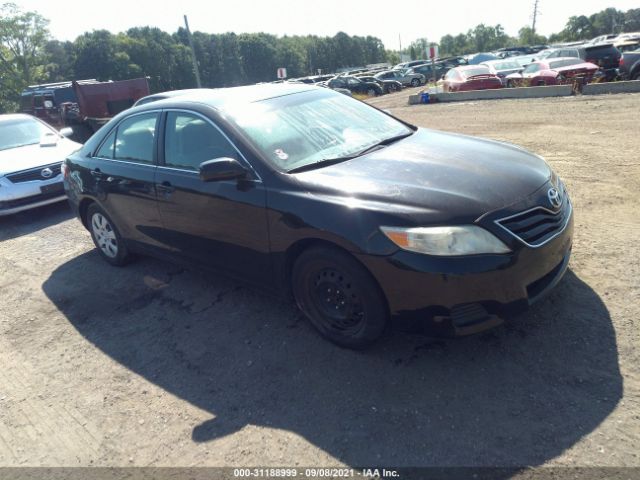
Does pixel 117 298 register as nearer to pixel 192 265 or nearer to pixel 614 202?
pixel 192 265

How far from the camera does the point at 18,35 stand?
54344 millimetres

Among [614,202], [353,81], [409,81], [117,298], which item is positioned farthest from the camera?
[409,81]

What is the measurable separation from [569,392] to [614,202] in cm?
324

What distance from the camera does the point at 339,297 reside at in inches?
121

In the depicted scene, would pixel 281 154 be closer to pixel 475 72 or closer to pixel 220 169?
pixel 220 169

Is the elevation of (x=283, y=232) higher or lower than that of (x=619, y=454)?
higher

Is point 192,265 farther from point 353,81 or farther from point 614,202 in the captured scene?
point 353,81

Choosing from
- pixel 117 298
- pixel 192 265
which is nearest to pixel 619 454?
pixel 192 265

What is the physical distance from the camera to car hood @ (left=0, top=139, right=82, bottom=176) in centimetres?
725

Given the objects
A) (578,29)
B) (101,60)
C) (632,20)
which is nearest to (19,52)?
(101,60)

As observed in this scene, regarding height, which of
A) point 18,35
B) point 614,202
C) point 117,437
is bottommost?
point 117,437

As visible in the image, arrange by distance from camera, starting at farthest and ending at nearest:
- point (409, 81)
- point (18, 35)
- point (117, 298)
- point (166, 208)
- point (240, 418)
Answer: point (18, 35), point (409, 81), point (117, 298), point (166, 208), point (240, 418)

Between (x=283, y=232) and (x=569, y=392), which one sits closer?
(x=569, y=392)

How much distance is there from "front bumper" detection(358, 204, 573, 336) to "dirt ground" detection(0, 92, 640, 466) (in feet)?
1.23
